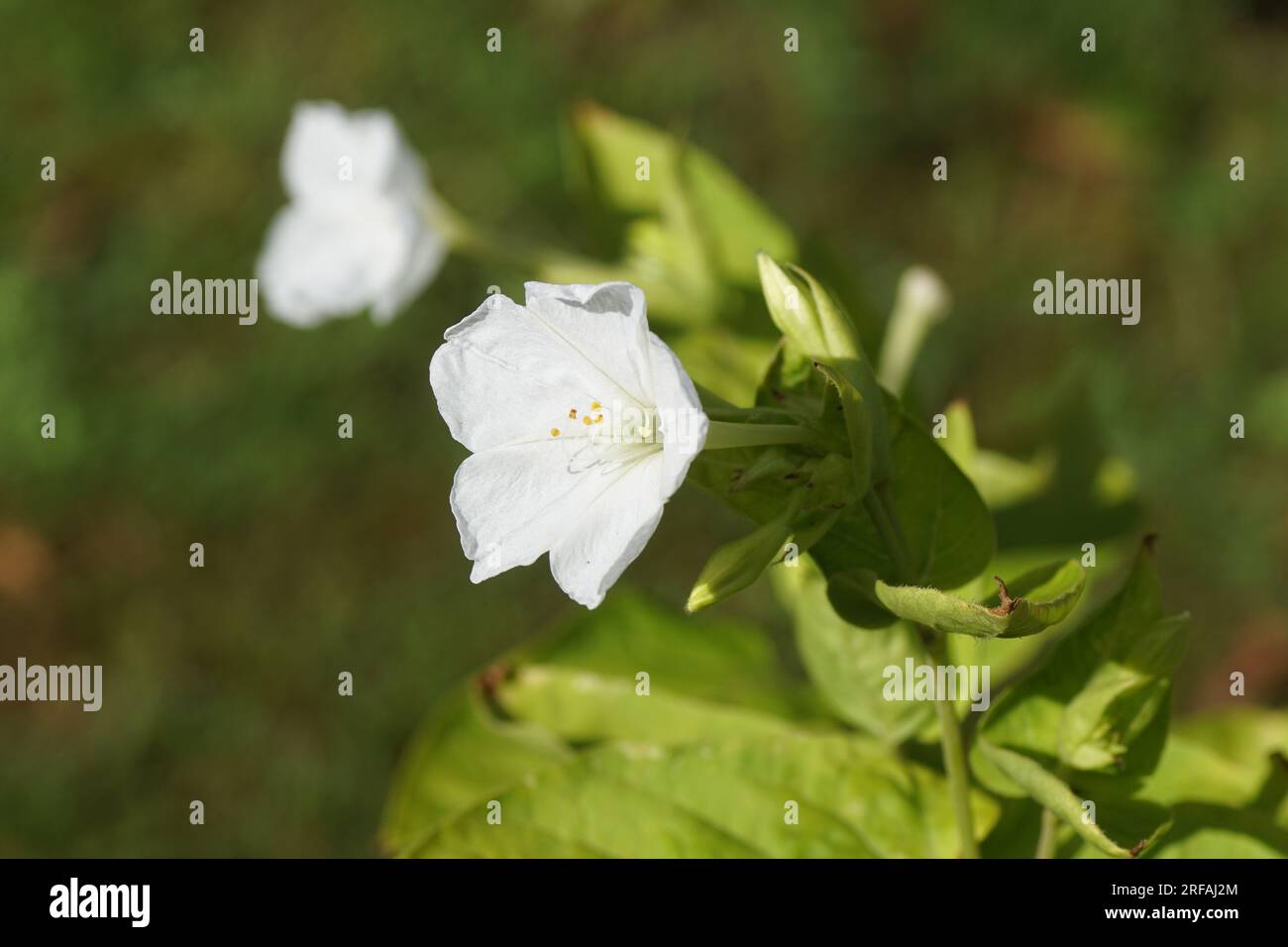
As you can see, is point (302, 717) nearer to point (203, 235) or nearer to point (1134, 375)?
point (203, 235)

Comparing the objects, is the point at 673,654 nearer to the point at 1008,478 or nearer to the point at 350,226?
the point at 1008,478

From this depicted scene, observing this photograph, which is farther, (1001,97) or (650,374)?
(1001,97)

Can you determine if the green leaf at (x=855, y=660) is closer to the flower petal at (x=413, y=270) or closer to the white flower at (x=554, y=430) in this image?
the white flower at (x=554, y=430)

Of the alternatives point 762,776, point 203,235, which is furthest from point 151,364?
point 762,776

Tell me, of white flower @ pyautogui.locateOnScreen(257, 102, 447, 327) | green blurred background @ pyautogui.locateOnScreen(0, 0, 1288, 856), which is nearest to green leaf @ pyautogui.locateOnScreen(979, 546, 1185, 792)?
white flower @ pyautogui.locateOnScreen(257, 102, 447, 327)

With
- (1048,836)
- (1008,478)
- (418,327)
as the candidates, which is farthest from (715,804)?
(418,327)

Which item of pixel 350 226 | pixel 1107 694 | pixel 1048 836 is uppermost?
pixel 350 226
